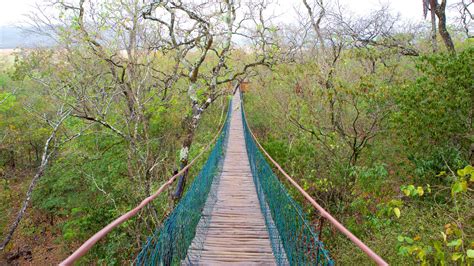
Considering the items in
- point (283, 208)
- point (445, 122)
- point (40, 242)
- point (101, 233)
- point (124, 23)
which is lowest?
point (40, 242)

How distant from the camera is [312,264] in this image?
7.59 ft

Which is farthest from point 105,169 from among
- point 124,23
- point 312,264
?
point 312,264

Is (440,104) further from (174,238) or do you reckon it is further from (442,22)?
(174,238)

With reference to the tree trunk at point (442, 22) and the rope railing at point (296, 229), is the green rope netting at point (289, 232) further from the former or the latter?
the tree trunk at point (442, 22)

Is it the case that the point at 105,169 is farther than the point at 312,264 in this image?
Yes

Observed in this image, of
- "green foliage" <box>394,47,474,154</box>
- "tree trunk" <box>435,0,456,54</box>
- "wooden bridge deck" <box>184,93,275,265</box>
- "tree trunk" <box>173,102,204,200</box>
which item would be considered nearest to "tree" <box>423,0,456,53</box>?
Result: "tree trunk" <box>435,0,456,54</box>

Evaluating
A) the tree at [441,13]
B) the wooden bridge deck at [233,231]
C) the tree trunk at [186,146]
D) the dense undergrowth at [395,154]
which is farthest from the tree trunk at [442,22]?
the tree trunk at [186,146]

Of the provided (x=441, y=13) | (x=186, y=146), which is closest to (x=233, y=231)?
(x=186, y=146)

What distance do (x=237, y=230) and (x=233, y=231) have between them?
53 mm

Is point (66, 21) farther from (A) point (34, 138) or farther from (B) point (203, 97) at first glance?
(A) point (34, 138)

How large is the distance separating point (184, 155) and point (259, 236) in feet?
7.61

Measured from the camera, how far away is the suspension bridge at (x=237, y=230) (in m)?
1.99

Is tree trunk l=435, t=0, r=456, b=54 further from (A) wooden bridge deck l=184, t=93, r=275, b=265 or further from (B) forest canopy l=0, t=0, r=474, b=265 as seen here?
(A) wooden bridge deck l=184, t=93, r=275, b=265

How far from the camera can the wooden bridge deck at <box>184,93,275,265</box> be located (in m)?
3.24
